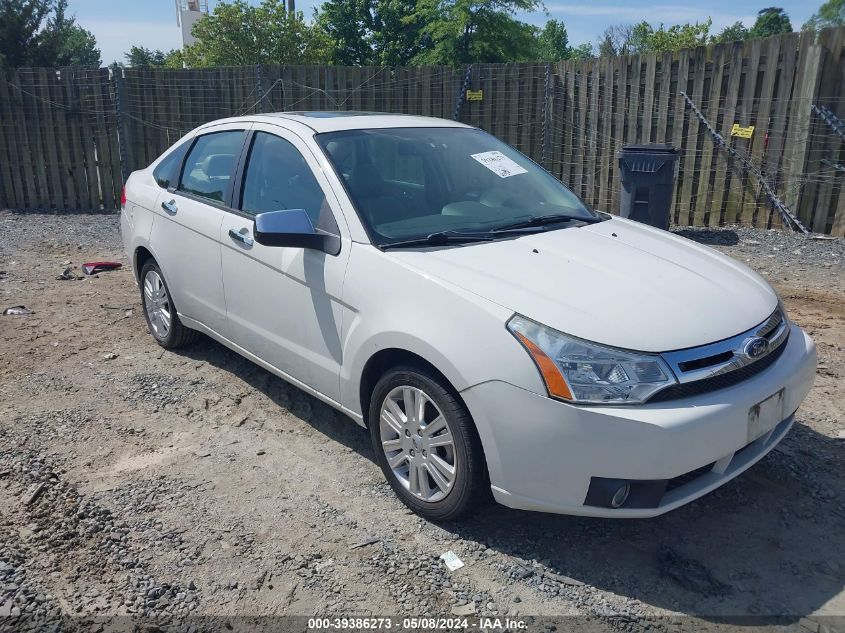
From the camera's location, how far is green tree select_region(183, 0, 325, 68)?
31.8m

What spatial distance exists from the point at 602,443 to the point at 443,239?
51.3 inches

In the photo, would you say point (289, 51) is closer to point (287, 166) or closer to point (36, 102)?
point (36, 102)

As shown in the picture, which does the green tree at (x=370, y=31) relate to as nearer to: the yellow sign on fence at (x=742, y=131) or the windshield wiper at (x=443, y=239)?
the yellow sign on fence at (x=742, y=131)

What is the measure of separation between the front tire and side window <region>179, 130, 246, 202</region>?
1.96 metres

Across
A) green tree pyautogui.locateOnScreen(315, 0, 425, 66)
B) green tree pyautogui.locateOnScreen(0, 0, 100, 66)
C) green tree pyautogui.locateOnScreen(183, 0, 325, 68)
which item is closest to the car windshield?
green tree pyautogui.locateOnScreen(0, 0, 100, 66)

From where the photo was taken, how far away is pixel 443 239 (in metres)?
3.47

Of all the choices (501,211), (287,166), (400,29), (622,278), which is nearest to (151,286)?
(287,166)

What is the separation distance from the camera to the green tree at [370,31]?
3691cm

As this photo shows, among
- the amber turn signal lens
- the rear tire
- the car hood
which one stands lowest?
the rear tire

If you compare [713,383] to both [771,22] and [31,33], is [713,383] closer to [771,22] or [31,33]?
[31,33]

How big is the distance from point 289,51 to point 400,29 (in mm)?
7544

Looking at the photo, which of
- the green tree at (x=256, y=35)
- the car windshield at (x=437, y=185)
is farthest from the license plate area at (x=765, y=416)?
the green tree at (x=256, y=35)

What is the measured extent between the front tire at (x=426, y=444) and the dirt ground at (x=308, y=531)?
167 mm

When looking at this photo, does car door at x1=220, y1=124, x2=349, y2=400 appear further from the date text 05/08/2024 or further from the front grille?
the front grille
